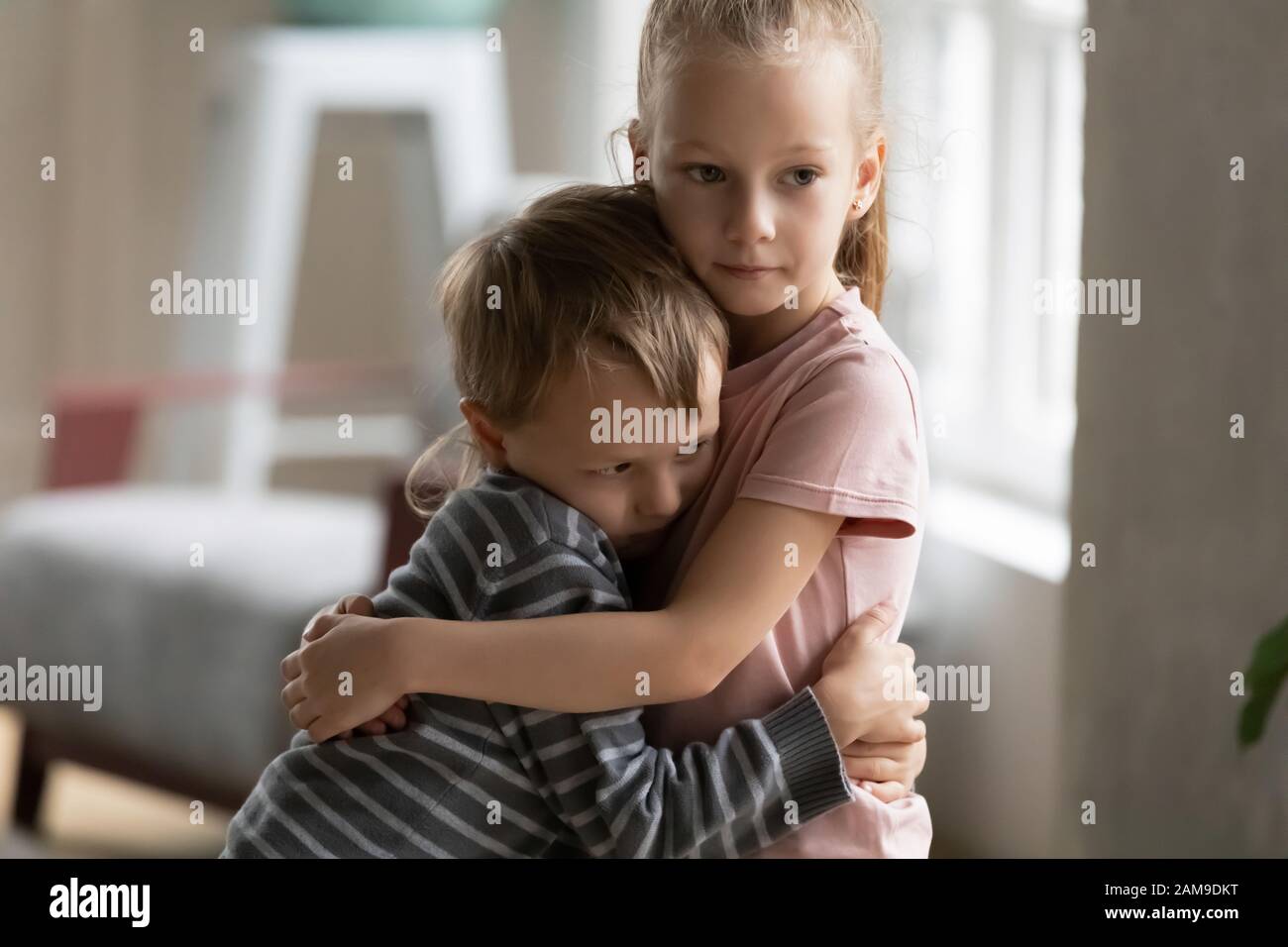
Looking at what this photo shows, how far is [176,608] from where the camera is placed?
2.45m

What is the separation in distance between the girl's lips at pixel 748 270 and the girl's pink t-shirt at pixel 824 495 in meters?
0.06

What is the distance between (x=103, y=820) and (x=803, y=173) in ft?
7.26

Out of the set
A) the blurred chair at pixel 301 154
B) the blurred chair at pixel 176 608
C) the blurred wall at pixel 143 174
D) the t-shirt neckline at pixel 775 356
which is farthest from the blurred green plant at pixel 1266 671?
the blurred wall at pixel 143 174

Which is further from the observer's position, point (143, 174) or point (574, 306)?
point (143, 174)

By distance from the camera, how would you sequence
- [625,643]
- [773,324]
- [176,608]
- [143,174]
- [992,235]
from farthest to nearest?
[143,174]
[992,235]
[176,608]
[773,324]
[625,643]

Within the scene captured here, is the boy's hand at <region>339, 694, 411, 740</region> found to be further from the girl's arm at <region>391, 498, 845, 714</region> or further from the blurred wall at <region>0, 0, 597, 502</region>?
the blurred wall at <region>0, 0, 597, 502</region>

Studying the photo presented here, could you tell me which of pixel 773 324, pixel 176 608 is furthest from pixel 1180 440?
pixel 176 608

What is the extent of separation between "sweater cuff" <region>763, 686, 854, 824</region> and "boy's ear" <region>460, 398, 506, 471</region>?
22cm

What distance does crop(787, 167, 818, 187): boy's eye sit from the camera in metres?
0.86

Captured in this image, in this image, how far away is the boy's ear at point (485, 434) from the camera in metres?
0.88

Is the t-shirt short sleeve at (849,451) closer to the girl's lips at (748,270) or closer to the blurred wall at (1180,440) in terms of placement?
the girl's lips at (748,270)

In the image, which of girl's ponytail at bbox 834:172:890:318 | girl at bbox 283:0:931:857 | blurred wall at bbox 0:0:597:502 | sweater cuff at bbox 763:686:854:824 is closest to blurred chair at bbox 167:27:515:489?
blurred wall at bbox 0:0:597:502

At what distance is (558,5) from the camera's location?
12.2 feet

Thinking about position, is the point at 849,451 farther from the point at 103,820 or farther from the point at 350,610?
the point at 103,820
